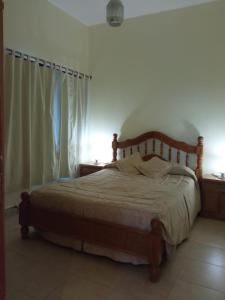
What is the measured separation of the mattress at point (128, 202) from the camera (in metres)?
2.44

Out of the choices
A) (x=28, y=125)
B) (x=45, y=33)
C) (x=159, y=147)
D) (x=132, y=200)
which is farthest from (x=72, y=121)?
(x=132, y=200)

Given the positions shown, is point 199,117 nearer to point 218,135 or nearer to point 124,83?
point 218,135

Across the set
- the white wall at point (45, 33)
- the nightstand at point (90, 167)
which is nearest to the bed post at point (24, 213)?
the nightstand at point (90, 167)

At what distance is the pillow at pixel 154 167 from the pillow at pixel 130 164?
75mm

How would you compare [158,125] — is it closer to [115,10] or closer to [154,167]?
[154,167]

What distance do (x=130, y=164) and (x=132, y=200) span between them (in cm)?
149

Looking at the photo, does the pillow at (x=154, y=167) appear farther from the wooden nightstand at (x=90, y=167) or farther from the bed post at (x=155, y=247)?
the bed post at (x=155, y=247)

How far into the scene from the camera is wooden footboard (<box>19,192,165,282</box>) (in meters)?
2.27

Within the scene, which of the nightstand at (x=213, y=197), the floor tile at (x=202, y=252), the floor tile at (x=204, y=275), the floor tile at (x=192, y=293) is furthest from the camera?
the nightstand at (x=213, y=197)

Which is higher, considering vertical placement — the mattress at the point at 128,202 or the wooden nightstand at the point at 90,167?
the wooden nightstand at the point at 90,167

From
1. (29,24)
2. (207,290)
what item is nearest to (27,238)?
(207,290)

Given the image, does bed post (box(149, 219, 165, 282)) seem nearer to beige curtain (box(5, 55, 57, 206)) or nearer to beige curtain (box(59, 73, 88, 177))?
beige curtain (box(5, 55, 57, 206))

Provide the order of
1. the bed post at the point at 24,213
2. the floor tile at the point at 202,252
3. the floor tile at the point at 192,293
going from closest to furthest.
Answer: the floor tile at the point at 192,293 < the floor tile at the point at 202,252 < the bed post at the point at 24,213

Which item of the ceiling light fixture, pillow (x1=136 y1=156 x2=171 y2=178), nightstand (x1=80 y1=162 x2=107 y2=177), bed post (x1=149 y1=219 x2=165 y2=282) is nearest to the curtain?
nightstand (x1=80 y1=162 x2=107 y2=177)
